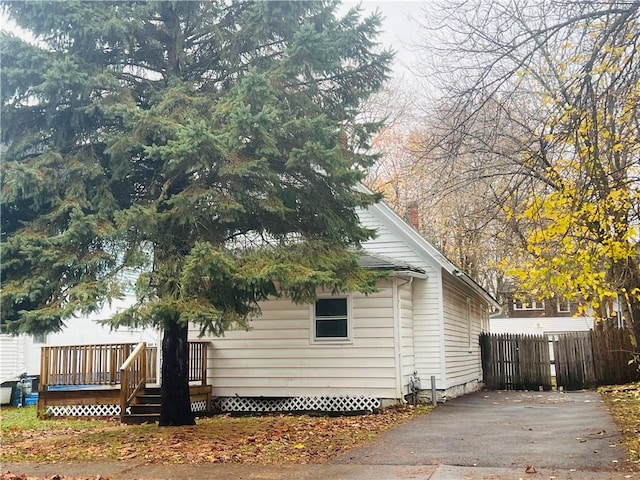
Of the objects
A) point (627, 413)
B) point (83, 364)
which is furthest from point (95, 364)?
point (627, 413)

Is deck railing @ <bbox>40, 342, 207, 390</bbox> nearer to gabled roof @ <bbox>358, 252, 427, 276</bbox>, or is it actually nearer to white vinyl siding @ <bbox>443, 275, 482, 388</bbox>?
gabled roof @ <bbox>358, 252, 427, 276</bbox>

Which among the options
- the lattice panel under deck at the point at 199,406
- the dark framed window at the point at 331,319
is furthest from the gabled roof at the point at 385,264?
the lattice panel under deck at the point at 199,406

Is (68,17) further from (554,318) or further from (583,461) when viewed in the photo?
(554,318)

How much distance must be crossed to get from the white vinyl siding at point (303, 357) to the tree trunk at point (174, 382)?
2893 millimetres

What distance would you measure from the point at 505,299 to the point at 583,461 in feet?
115

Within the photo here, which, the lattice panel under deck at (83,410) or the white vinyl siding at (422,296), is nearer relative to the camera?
the lattice panel under deck at (83,410)

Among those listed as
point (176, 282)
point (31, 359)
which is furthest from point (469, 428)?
point (31, 359)

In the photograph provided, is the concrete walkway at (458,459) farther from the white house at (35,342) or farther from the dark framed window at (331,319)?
the white house at (35,342)

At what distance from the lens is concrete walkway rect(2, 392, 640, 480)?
310 inches

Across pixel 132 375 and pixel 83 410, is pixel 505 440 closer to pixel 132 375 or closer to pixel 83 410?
pixel 132 375

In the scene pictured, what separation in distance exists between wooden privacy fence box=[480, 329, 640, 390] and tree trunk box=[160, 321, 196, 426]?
42.6 feet

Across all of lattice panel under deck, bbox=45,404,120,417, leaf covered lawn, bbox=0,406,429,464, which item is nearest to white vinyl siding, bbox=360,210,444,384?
leaf covered lawn, bbox=0,406,429,464

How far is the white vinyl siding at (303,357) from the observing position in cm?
1496

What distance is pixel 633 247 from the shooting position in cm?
1174
